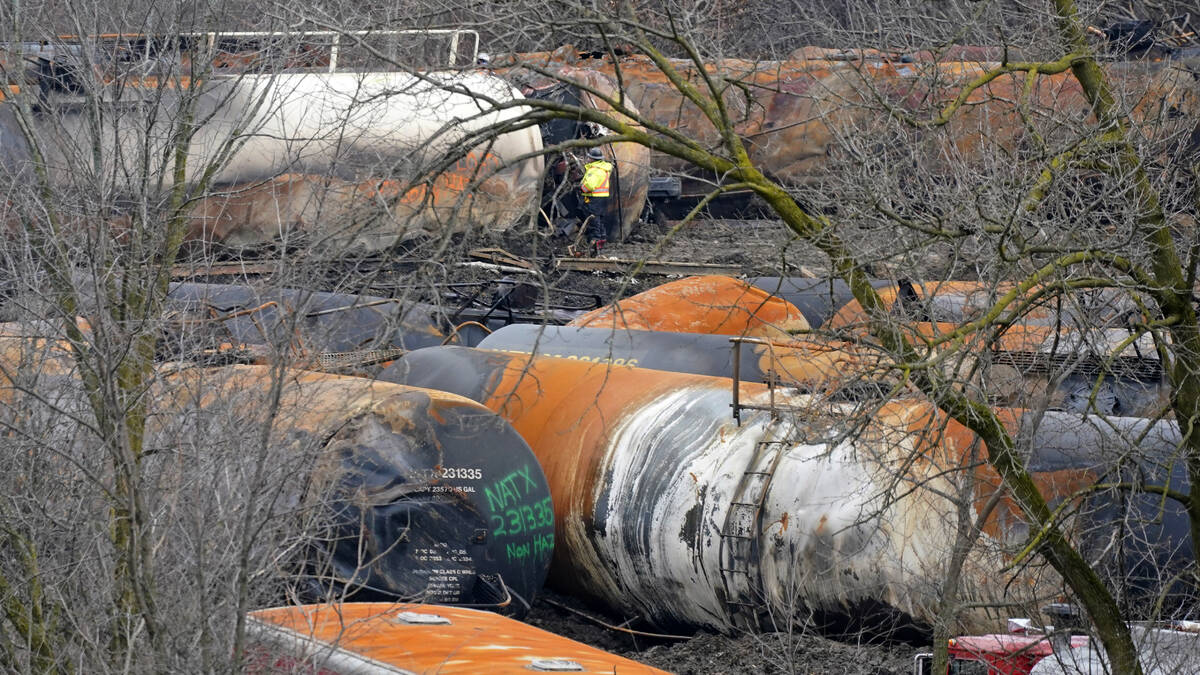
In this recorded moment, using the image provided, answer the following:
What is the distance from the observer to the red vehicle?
7305 mm

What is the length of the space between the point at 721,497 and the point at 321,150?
428 centimetres

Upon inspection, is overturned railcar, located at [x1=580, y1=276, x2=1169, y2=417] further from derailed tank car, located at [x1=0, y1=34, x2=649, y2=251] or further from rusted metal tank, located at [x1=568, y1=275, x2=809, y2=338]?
derailed tank car, located at [x1=0, y1=34, x2=649, y2=251]

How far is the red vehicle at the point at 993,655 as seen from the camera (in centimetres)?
730

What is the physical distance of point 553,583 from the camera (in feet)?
33.7

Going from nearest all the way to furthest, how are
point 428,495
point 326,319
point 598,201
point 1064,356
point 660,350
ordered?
point 428,495
point 1064,356
point 660,350
point 326,319
point 598,201

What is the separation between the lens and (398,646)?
5457mm

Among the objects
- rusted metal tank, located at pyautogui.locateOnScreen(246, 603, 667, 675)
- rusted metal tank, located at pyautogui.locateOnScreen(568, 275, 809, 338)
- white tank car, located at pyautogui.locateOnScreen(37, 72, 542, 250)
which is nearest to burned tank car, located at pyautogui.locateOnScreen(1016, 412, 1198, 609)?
rusted metal tank, located at pyautogui.locateOnScreen(246, 603, 667, 675)

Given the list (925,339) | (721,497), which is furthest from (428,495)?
(925,339)

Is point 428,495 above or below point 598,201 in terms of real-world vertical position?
below

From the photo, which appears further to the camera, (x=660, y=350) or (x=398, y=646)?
(x=660, y=350)

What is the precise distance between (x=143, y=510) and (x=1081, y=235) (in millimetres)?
5583

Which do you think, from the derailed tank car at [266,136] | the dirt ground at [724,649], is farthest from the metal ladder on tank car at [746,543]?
the derailed tank car at [266,136]

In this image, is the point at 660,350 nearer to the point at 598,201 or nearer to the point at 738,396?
the point at 738,396

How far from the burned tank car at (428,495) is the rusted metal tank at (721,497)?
0.57 metres
